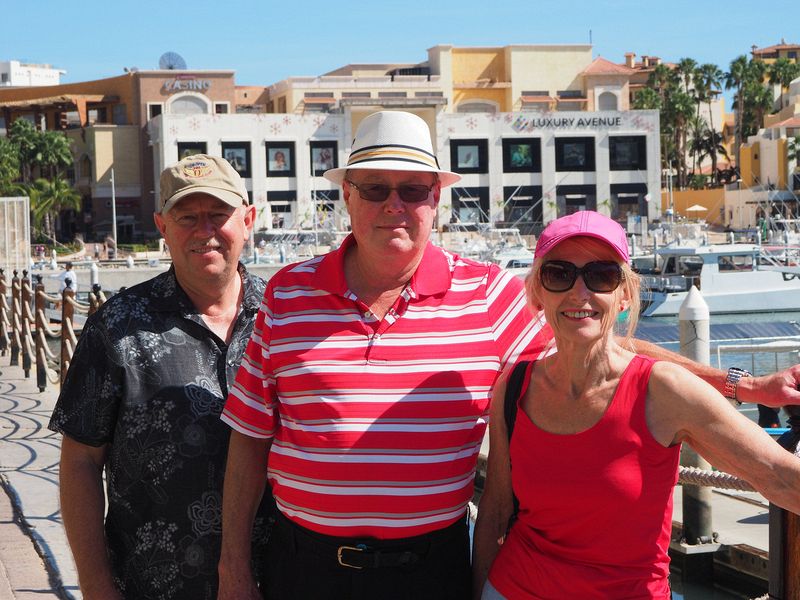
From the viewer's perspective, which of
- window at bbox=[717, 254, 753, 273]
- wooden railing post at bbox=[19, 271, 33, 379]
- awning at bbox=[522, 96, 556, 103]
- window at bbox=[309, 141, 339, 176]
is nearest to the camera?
wooden railing post at bbox=[19, 271, 33, 379]

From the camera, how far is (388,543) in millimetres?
2715

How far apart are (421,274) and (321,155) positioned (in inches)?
2638

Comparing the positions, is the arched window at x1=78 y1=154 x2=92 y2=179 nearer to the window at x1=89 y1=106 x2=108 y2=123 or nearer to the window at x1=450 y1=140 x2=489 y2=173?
the window at x1=89 y1=106 x2=108 y2=123

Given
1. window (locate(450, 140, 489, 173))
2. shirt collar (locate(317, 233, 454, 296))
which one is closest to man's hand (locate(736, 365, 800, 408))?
shirt collar (locate(317, 233, 454, 296))

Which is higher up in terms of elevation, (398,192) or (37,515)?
(398,192)

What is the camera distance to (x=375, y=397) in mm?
2688

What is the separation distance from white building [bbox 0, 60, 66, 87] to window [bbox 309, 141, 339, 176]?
73.8 m

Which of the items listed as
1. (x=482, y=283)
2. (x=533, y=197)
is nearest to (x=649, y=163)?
(x=533, y=197)

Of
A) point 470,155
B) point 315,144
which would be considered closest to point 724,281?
point 470,155

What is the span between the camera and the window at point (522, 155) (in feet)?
233

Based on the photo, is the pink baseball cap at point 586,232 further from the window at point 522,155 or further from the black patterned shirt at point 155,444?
the window at point 522,155

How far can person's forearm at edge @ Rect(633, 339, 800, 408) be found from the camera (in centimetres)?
243

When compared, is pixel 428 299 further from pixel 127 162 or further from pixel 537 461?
pixel 127 162

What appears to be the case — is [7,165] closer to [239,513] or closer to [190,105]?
[190,105]
